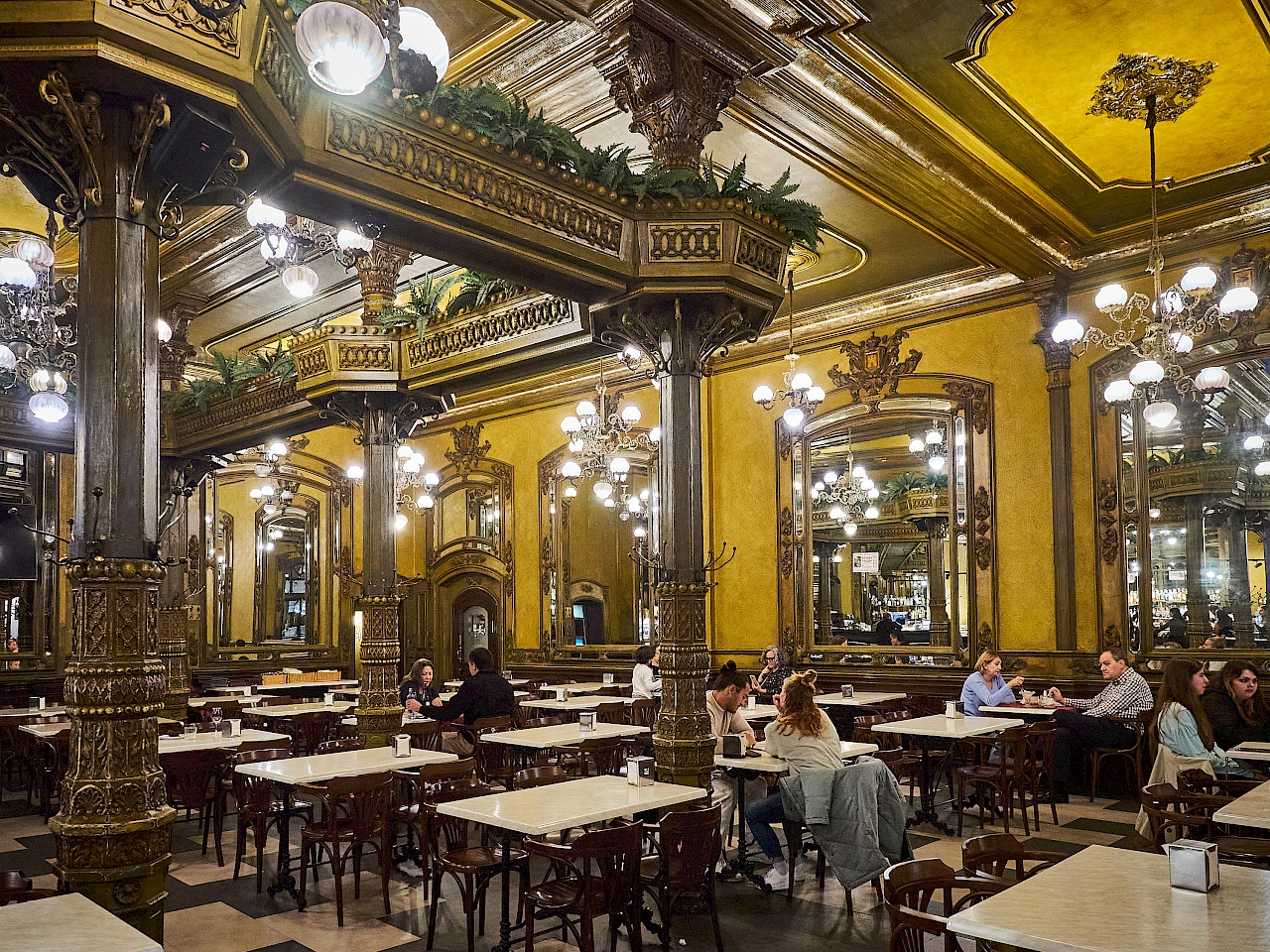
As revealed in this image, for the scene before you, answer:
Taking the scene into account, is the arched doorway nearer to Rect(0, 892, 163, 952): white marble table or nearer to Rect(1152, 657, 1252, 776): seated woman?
Rect(1152, 657, 1252, 776): seated woman

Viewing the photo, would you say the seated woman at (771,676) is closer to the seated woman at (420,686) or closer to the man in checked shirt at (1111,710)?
the man in checked shirt at (1111,710)

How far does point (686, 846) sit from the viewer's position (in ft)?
15.9

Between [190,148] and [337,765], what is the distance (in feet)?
14.1

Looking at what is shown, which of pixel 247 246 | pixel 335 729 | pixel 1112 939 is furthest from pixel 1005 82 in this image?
pixel 335 729

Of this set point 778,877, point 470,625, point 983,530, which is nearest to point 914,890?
point 778,877

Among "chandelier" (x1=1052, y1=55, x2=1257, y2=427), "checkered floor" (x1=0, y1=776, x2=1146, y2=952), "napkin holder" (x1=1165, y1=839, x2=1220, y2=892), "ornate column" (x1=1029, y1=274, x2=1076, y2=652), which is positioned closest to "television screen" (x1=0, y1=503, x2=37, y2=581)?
"checkered floor" (x1=0, y1=776, x2=1146, y2=952)

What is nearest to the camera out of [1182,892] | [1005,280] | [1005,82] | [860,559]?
[1182,892]

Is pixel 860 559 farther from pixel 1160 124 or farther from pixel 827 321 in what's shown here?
pixel 1160 124

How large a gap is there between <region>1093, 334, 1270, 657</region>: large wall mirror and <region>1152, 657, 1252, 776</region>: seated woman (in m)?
3.51

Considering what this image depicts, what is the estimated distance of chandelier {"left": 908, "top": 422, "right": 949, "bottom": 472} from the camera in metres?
11.8

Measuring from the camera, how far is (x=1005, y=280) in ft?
36.4

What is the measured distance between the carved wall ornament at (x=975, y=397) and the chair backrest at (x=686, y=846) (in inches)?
303

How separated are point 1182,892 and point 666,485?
10.4 feet

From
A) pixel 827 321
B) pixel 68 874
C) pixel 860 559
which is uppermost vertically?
pixel 827 321
